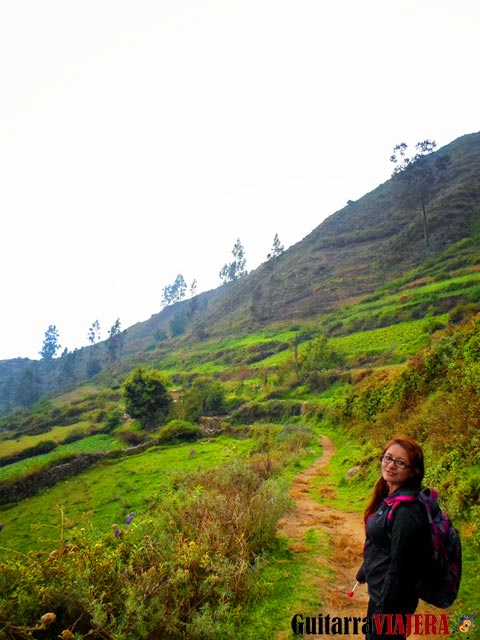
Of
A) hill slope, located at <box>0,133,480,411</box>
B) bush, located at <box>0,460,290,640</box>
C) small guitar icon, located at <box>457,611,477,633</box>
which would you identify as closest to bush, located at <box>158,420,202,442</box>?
bush, located at <box>0,460,290,640</box>

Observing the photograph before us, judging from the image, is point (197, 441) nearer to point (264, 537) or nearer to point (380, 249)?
point (264, 537)

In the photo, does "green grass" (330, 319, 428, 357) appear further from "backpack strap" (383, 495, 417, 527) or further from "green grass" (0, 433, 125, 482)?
"backpack strap" (383, 495, 417, 527)

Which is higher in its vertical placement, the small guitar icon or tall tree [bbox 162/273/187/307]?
tall tree [bbox 162/273/187/307]

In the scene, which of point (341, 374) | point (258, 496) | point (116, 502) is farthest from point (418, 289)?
point (258, 496)

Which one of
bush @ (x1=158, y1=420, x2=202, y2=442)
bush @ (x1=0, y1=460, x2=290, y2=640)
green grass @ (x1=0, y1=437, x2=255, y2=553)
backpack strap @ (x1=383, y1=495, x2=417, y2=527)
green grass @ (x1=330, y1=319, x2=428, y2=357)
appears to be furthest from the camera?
green grass @ (x1=330, y1=319, x2=428, y2=357)

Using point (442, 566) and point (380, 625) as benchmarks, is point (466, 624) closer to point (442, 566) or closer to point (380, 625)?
point (380, 625)

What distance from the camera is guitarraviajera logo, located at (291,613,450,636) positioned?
2.90 metres

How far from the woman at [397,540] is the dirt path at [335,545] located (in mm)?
2666

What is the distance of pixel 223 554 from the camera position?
6.27 metres

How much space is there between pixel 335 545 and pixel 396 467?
238 inches

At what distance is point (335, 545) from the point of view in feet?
26.5

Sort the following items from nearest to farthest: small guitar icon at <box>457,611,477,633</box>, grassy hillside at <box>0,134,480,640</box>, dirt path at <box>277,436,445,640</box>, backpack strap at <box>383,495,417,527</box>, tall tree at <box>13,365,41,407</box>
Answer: backpack strap at <box>383,495,417,527</box> < small guitar icon at <box>457,611,477,633</box> < grassy hillside at <box>0,134,480,640</box> < dirt path at <box>277,436,445,640</box> < tall tree at <box>13,365,41,407</box>

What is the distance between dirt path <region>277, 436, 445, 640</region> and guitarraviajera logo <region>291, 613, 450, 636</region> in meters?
0.11

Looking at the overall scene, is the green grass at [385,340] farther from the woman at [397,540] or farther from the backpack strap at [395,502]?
the backpack strap at [395,502]
